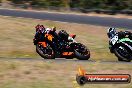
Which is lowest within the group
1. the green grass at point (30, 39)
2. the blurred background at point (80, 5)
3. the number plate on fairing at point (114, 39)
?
the green grass at point (30, 39)

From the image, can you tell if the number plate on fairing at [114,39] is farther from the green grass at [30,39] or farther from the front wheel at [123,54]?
the green grass at [30,39]

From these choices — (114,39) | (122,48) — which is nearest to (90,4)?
(114,39)

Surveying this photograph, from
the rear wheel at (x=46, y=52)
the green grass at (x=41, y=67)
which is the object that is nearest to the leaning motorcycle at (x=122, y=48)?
the green grass at (x=41, y=67)

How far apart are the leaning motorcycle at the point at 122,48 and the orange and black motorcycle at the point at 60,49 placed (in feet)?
4.30

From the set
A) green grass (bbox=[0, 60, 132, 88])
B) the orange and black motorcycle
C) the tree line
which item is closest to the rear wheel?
the orange and black motorcycle

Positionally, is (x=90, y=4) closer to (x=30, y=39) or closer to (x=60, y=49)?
(x=30, y=39)

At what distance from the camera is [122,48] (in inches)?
705

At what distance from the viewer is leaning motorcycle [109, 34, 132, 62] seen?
1764 cm

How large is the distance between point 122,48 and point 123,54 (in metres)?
0.34

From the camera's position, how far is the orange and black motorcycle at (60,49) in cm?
1767

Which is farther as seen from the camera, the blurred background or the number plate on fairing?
the blurred background

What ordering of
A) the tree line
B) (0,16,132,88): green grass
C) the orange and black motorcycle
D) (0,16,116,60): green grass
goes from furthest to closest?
the tree line, (0,16,116,60): green grass, the orange and black motorcycle, (0,16,132,88): green grass

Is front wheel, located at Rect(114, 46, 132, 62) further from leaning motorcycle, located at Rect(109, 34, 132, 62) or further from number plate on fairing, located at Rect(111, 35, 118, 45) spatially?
number plate on fairing, located at Rect(111, 35, 118, 45)

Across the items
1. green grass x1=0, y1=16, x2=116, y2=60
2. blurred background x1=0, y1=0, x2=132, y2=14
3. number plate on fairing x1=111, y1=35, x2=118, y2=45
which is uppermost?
blurred background x1=0, y1=0, x2=132, y2=14
